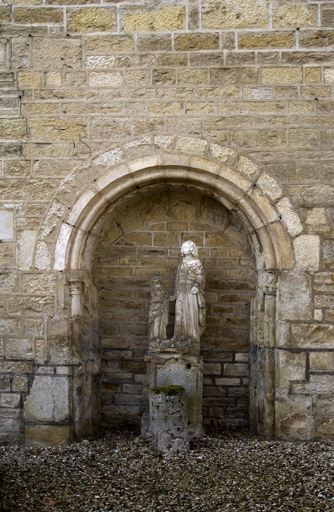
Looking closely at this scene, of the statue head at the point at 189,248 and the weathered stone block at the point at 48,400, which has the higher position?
the statue head at the point at 189,248

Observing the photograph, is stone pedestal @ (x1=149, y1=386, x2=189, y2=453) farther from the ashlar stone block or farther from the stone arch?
the ashlar stone block

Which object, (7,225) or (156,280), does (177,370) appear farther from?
(7,225)

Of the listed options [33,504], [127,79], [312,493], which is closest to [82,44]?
[127,79]

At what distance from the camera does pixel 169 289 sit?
5.61 meters

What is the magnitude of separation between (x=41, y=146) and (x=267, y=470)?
365 centimetres

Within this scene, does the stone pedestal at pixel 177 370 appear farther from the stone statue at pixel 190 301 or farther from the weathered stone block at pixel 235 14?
the weathered stone block at pixel 235 14

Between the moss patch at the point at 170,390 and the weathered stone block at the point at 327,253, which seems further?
the weathered stone block at the point at 327,253

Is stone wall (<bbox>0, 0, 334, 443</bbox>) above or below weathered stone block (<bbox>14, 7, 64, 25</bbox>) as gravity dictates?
below

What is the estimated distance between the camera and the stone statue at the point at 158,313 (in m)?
5.21

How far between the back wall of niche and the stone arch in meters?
0.43

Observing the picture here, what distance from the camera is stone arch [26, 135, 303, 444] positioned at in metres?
5.01

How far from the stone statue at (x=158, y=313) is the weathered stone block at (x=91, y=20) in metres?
2.64

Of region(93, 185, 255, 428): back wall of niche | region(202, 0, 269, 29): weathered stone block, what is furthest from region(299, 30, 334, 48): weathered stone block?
region(93, 185, 255, 428): back wall of niche

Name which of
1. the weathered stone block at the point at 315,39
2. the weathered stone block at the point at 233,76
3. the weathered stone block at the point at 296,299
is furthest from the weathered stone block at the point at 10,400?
the weathered stone block at the point at 315,39
